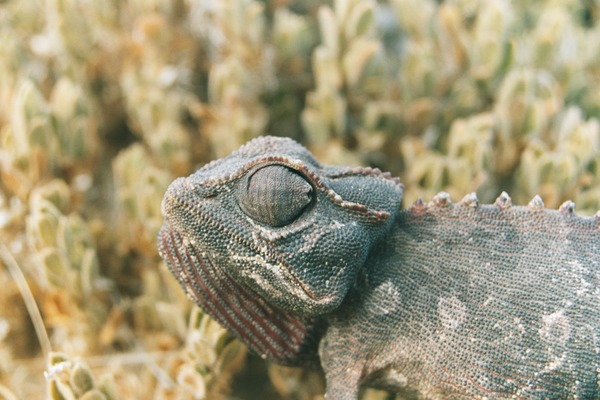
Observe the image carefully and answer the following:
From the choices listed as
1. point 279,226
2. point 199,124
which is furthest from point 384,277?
point 199,124

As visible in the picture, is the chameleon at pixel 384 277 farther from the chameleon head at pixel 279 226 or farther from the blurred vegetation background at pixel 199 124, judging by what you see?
the blurred vegetation background at pixel 199 124

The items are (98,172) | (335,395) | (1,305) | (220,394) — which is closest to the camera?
(335,395)

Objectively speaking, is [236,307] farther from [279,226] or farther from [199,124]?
[199,124]

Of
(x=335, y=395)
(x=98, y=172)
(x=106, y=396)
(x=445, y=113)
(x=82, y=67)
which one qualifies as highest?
(x=445, y=113)

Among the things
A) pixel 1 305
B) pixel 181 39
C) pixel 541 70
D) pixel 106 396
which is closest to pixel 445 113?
pixel 541 70

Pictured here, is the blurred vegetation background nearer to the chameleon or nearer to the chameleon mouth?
the chameleon mouth

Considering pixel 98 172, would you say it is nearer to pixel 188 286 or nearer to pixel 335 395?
pixel 188 286
